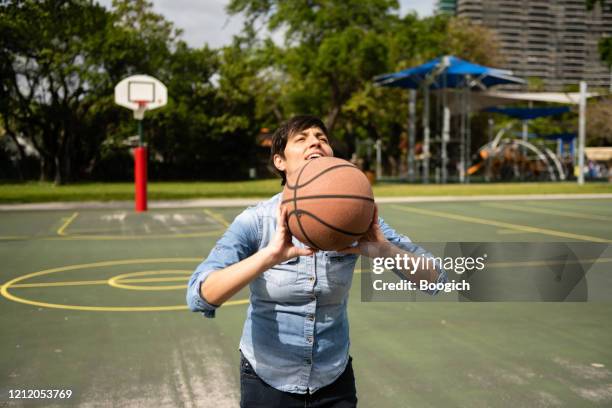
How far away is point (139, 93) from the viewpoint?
69.9 ft

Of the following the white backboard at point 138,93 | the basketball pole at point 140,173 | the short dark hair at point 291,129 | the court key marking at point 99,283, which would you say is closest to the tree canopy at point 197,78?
the white backboard at point 138,93

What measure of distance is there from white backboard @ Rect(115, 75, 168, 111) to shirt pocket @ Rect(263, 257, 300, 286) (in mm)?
19443

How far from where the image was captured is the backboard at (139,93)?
21016 mm

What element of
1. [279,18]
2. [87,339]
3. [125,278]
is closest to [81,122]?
[279,18]

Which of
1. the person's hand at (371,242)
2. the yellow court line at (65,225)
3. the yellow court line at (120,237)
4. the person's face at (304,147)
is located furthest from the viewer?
the yellow court line at (65,225)

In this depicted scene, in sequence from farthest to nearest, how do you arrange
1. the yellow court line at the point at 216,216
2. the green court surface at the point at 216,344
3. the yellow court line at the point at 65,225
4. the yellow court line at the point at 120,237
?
1. the yellow court line at the point at 216,216
2. the yellow court line at the point at 65,225
3. the yellow court line at the point at 120,237
4. the green court surface at the point at 216,344

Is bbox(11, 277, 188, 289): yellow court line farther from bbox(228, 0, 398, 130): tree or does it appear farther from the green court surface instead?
bbox(228, 0, 398, 130): tree

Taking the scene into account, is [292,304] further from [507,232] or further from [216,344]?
[507,232]

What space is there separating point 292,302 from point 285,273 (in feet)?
0.39

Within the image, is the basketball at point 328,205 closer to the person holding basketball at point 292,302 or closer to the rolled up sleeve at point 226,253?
the person holding basketball at point 292,302

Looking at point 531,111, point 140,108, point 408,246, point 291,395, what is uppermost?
point 531,111

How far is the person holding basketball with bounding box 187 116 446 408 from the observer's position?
2.40 metres

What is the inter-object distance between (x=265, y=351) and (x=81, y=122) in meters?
40.4

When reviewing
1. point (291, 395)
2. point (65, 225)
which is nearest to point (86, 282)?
point (291, 395)
